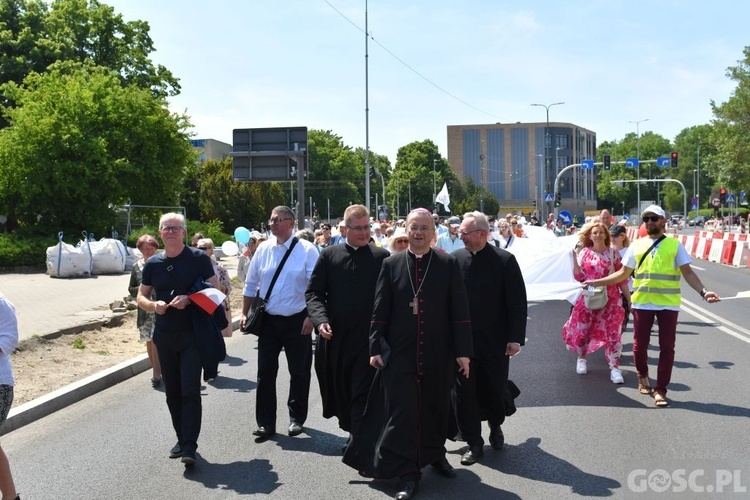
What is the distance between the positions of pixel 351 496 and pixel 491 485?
3.05ft

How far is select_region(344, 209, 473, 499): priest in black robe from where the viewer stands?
5.42 metres

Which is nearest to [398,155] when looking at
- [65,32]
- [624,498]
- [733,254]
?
[65,32]

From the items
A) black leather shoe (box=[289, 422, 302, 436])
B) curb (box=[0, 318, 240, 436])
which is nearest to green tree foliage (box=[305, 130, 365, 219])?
curb (box=[0, 318, 240, 436])

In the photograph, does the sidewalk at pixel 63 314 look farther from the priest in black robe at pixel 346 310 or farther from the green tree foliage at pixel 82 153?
the green tree foliage at pixel 82 153

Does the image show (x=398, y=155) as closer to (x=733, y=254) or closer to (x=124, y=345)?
(x=733, y=254)

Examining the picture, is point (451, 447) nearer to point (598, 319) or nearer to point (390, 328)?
point (390, 328)

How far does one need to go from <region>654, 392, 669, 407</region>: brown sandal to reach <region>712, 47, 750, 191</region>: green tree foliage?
51.5m

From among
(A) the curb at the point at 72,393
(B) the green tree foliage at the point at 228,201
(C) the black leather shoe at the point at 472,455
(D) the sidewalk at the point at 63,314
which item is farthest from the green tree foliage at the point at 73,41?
(C) the black leather shoe at the point at 472,455

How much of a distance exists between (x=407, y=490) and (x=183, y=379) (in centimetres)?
198

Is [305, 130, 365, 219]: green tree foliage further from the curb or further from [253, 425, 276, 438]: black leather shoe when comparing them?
[253, 425, 276, 438]: black leather shoe

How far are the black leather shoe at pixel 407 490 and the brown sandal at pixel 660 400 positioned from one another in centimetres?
322

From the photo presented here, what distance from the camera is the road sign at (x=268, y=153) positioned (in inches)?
848

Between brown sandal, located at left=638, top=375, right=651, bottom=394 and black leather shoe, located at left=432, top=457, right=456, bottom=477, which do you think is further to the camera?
brown sandal, located at left=638, top=375, right=651, bottom=394

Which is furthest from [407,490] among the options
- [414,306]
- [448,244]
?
[448,244]
